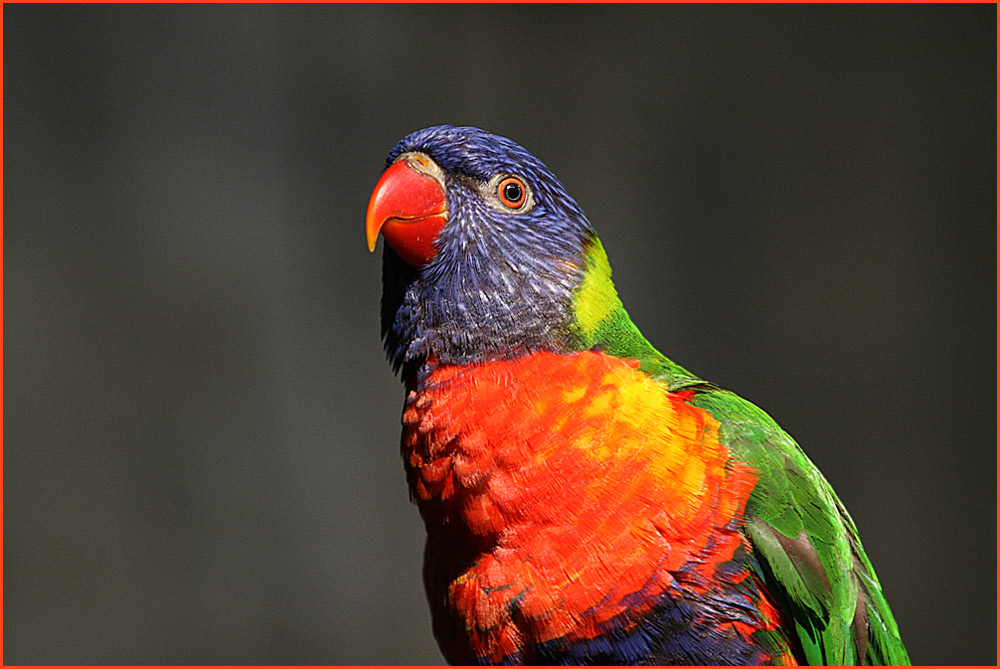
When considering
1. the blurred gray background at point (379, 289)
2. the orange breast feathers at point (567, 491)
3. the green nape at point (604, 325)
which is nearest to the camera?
the orange breast feathers at point (567, 491)

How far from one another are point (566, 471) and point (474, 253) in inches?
11.9

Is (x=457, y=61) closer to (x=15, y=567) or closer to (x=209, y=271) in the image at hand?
(x=209, y=271)

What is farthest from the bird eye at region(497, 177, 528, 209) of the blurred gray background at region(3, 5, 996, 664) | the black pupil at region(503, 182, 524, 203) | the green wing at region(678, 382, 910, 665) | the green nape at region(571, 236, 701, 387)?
the blurred gray background at region(3, 5, 996, 664)

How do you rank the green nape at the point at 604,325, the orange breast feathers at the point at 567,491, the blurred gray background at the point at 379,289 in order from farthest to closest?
the blurred gray background at the point at 379,289, the green nape at the point at 604,325, the orange breast feathers at the point at 567,491

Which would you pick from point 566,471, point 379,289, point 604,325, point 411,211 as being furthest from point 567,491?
point 379,289

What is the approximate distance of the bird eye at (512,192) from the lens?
105 centimetres

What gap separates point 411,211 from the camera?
3.30 ft

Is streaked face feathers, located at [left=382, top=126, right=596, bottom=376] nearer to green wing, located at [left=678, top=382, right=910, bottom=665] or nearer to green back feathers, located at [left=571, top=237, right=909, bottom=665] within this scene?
green back feathers, located at [left=571, top=237, right=909, bottom=665]

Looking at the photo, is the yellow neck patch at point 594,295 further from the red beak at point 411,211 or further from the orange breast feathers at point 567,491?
the red beak at point 411,211

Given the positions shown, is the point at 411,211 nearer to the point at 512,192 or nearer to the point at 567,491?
the point at 512,192

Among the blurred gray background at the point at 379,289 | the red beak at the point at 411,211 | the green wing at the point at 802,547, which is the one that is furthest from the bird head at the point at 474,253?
the blurred gray background at the point at 379,289

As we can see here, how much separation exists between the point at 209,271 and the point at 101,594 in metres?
0.99

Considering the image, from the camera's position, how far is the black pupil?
1.05 meters

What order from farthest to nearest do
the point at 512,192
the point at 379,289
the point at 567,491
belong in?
the point at 379,289
the point at 512,192
the point at 567,491
